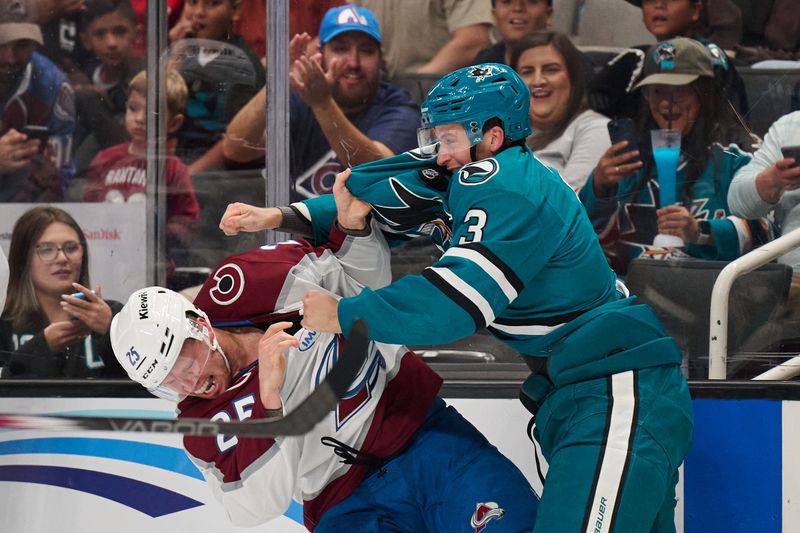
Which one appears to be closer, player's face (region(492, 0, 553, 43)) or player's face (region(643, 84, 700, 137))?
player's face (region(643, 84, 700, 137))

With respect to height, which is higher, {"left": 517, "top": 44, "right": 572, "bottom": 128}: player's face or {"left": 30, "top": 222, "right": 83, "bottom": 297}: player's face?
{"left": 517, "top": 44, "right": 572, "bottom": 128}: player's face

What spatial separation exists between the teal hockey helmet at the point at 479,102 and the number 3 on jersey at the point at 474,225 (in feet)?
0.64

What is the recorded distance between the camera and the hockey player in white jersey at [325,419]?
2.06m

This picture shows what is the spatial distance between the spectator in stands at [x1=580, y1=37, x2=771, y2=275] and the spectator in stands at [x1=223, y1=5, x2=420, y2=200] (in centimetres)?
64

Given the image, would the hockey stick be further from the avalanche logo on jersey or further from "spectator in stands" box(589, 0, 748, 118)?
"spectator in stands" box(589, 0, 748, 118)

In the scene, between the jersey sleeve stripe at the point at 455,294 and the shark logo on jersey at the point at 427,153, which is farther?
the shark logo on jersey at the point at 427,153

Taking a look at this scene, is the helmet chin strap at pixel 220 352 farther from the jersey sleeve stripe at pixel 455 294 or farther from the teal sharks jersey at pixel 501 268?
the jersey sleeve stripe at pixel 455 294

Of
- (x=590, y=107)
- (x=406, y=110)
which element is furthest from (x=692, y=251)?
(x=406, y=110)

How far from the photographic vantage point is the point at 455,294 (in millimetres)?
1904

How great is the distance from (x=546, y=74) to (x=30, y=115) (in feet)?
5.40

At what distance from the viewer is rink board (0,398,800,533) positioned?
8.33ft

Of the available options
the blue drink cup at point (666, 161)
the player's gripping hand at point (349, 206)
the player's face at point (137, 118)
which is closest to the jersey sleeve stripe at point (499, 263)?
the player's gripping hand at point (349, 206)

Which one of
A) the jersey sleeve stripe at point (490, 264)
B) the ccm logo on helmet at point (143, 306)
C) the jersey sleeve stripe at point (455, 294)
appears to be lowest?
the ccm logo on helmet at point (143, 306)

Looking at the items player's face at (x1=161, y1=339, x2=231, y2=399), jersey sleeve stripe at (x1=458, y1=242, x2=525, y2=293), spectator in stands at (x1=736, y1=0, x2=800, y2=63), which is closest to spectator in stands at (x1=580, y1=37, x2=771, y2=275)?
spectator in stands at (x1=736, y1=0, x2=800, y2=63)
